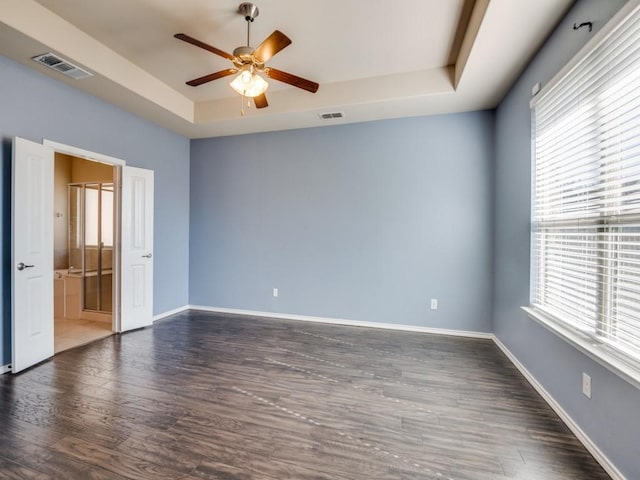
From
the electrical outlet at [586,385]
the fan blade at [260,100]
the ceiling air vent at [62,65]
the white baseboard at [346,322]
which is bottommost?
the white baseboard at [346,322]

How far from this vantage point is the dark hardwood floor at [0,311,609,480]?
5.42 feet

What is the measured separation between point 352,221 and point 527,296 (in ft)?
7.26

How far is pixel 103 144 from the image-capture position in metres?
3.55

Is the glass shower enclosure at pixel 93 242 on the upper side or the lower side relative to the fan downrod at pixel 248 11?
lower

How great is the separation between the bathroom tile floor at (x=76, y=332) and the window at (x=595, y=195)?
4692mm

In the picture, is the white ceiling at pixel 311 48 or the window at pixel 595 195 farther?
the white ceiling at pixel 311 48

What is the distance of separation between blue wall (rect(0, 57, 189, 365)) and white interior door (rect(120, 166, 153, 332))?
0.24 metres

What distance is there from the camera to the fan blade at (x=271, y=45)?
2115 mm

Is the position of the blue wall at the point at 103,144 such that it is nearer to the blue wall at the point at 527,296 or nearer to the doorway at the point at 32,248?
the doorway at the point at 32,248

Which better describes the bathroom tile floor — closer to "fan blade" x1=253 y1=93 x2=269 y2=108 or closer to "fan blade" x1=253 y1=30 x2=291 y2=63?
"fan blade" x1=253 y1=93 x2=269 y2=108

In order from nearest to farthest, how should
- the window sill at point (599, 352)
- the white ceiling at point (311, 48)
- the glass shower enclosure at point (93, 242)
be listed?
the window sill at point (599, 352) → the white ceiling at point (311, 48) → the glass shower enclosure at point (93, 242)

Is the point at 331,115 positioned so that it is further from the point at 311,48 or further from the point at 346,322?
the point at 346,322

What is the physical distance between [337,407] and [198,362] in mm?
1537

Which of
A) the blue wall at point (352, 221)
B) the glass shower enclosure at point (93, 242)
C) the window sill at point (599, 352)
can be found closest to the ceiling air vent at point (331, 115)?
the blue wall at point (352, 221)
